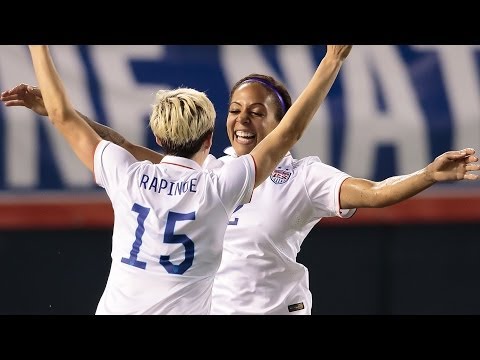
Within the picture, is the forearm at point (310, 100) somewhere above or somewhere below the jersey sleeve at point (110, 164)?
above

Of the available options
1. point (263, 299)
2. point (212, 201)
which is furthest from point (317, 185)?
point (212, 201)

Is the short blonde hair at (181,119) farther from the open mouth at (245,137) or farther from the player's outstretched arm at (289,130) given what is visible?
the open mouth at (245,137)

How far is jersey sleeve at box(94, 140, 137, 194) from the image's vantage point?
3.21 meters

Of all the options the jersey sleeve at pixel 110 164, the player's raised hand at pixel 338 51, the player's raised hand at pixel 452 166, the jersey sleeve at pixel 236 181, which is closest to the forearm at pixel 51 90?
the jersey sleeve at pixel 110 164

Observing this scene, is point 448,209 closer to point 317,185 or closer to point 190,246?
point 317,185

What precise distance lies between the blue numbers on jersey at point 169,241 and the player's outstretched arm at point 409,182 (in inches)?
32.2

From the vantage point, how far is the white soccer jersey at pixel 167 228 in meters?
3.12

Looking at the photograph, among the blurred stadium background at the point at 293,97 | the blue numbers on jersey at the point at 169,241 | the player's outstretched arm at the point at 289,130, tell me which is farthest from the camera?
the blurred stadium background at the point at 293,97

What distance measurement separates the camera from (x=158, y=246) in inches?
123

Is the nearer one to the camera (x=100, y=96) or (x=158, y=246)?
(x=158, y=246)

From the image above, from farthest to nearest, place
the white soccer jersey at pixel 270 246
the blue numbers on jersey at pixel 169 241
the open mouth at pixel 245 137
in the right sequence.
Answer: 1. the open mouth at pixel 245 137
2. the white soccer jersey at pixel 270 246
3. the blue numbers on jersey at pixel 169 241

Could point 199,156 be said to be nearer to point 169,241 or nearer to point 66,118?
point 169,241

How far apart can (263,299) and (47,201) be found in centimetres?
255

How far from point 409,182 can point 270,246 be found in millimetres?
692
